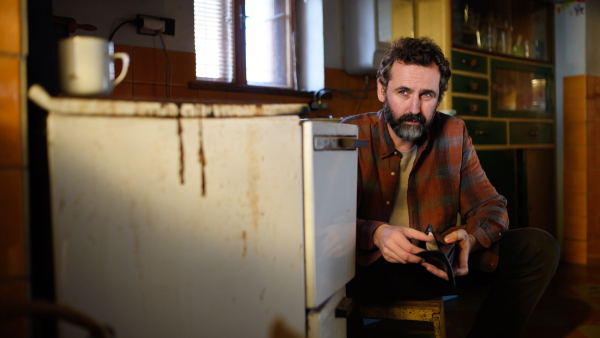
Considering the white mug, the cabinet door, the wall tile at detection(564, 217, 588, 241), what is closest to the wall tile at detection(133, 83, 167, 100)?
the white mug

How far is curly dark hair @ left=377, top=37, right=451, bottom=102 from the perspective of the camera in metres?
1.41

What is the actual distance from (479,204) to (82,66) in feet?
3.85

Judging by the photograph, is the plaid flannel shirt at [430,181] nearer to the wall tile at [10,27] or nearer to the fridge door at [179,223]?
the fridge door at [179,223]

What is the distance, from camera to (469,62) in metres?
2.47

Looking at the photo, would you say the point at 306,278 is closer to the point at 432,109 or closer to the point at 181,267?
the point at 181,267

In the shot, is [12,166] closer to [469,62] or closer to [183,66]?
[183,66]

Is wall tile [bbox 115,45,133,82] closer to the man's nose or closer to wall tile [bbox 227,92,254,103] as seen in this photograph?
wall tile [bbox 227,92,254,103]

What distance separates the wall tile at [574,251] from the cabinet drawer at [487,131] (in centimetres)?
96

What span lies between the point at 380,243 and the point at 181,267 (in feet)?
1.85

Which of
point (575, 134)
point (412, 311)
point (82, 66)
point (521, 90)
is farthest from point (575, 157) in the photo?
point (82, 66)

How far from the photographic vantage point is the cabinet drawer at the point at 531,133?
2.69 meters

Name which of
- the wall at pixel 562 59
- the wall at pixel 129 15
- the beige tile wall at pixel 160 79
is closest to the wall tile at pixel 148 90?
the beige tile wall at pixel 160 79

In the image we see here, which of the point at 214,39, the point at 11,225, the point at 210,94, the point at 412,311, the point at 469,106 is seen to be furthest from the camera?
the point at 469,106

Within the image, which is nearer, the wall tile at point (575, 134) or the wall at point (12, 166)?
the wall at point (12, 166)
